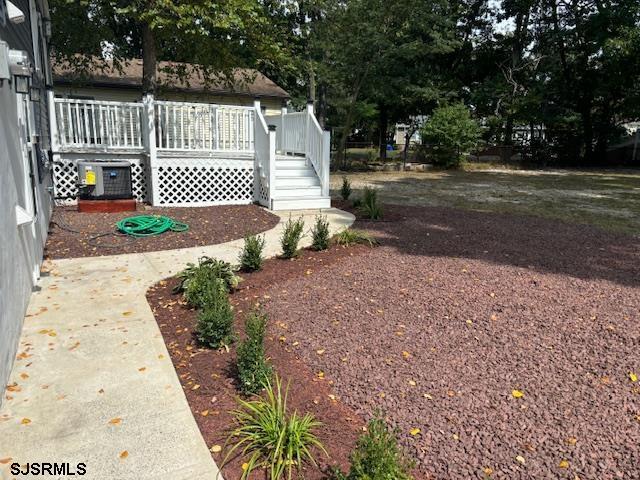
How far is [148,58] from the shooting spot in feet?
38.3

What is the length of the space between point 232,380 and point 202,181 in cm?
711

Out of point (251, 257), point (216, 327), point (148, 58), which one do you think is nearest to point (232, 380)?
point (216, 327)

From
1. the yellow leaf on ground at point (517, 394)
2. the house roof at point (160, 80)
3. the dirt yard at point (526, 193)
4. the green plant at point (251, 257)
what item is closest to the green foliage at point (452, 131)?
the dirt yard at point (526, 193)

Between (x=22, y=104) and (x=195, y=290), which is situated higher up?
(x=22, y=104)

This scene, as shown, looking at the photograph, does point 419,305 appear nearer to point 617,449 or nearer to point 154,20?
point 617,449

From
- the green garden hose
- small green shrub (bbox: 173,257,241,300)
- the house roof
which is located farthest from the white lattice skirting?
the house roof

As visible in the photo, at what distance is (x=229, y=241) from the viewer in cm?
696

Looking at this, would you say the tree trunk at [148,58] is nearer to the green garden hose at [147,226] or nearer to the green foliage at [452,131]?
the green garden hose at [147,226]

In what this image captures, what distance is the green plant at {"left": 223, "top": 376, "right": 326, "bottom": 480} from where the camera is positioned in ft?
7.30

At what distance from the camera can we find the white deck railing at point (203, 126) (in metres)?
9.27

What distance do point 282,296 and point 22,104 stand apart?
3.78 meters

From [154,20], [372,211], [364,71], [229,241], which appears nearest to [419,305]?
[229,241]

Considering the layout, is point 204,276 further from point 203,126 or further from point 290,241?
point 203,126

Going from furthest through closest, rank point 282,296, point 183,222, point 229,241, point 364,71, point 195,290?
1. point 364,71
2. point 183,222
3. point 229,241
4. point 282,296
5. point 195,290
